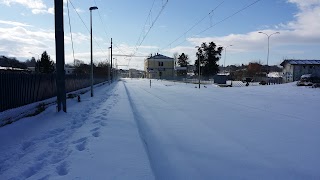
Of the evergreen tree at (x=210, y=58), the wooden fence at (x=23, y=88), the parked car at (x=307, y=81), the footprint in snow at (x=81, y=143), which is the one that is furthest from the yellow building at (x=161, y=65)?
Result: the footprint in snow at (x=81, y=143)

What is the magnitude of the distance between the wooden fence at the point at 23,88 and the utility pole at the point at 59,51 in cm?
193

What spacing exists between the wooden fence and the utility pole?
76.0 inches

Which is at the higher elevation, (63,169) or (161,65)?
(161,65)

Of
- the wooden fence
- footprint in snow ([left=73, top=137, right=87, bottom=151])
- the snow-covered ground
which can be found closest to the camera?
the snow-covered ground

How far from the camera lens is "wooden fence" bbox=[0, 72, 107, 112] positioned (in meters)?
13.5

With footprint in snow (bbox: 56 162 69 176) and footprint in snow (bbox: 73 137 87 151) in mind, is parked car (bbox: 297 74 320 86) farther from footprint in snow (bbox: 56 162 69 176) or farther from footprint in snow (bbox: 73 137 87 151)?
footprint in snow (bbox: 56 162 69 176)

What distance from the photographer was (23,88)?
52.2 feet

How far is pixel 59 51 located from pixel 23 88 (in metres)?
2.72

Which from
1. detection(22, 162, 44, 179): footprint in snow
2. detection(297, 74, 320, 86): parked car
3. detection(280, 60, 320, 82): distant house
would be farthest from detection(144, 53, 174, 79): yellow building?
detection(22, 162, 44, 179): footprint in snow

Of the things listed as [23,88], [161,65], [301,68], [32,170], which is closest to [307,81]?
[301,68]

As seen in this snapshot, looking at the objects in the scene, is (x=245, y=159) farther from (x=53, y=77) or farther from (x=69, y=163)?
(x=53, y=77)

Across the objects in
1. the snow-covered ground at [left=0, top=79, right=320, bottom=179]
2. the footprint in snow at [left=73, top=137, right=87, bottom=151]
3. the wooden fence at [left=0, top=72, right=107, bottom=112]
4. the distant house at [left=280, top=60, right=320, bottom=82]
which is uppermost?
the distant house at [left=280, top=60, right=320, bottom=82]

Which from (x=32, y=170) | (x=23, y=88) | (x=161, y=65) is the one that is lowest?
(x=32, y=170)

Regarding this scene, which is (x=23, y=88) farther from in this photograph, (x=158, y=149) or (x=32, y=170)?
(x=32, y=170)
